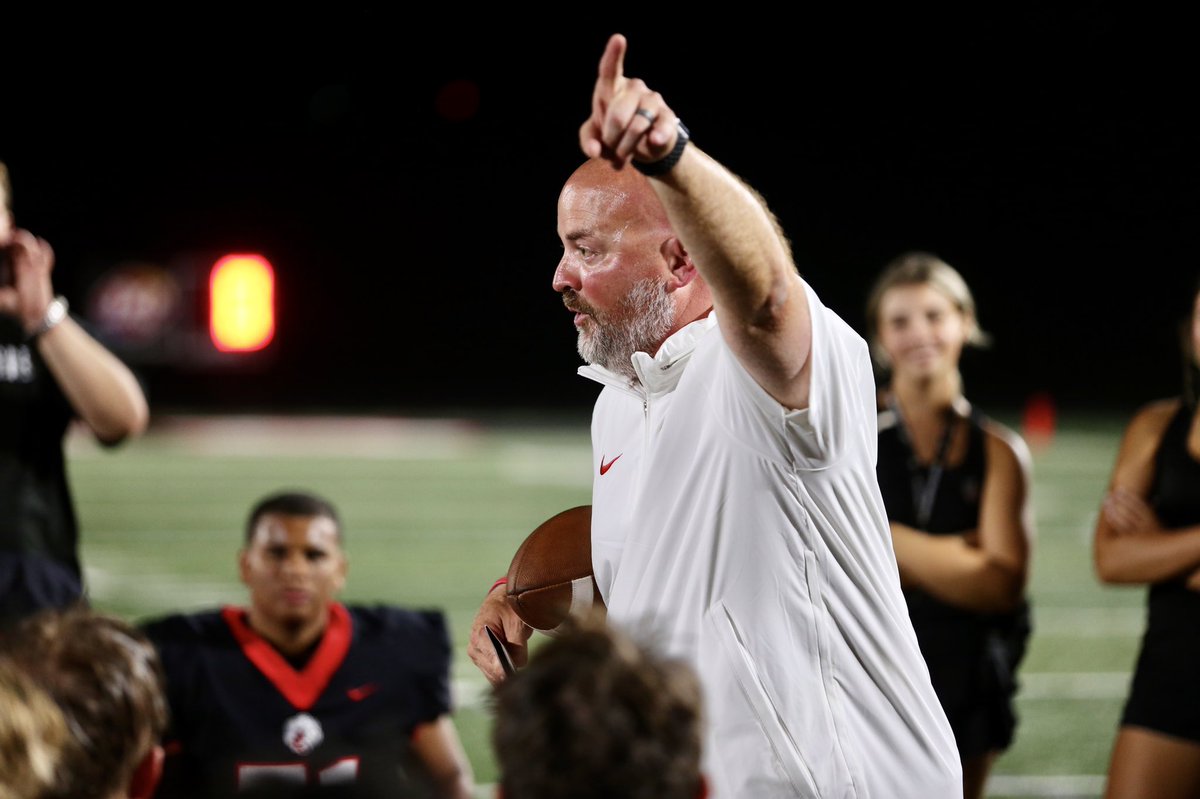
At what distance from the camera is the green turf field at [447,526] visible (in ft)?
24.0

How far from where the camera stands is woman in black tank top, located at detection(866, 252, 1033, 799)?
4.17 m

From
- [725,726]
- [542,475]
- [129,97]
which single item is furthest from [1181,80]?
[725,726]

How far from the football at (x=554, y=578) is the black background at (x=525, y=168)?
26987 millimetres

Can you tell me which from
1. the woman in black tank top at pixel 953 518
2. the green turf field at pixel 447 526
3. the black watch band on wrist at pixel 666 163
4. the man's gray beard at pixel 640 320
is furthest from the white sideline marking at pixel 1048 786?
the black watch band on wrist at pixel 666 163

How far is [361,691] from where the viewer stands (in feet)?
14.8

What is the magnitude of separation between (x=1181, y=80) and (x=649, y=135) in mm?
32711

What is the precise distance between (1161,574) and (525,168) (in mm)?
29035

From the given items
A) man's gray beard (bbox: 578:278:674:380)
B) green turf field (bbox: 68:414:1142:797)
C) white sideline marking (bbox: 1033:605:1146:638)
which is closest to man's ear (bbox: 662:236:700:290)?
man's gray beard (bbox: 578:278:674:380)

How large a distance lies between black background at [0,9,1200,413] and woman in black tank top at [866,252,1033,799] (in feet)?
83.0

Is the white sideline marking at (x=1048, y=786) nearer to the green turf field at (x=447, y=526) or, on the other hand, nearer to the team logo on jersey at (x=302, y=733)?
the green turf field at (x=447, y=526)

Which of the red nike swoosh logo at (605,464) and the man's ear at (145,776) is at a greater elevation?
the red nike swoosh logo at (605,464)

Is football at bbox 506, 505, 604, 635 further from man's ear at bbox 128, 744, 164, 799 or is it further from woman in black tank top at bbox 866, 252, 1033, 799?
woman in black tank top at bbox 866, 252, 1033, 799

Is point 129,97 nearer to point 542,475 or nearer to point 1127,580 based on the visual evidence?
point 542,475

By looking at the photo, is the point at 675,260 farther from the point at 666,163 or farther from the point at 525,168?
the point at 525,168
